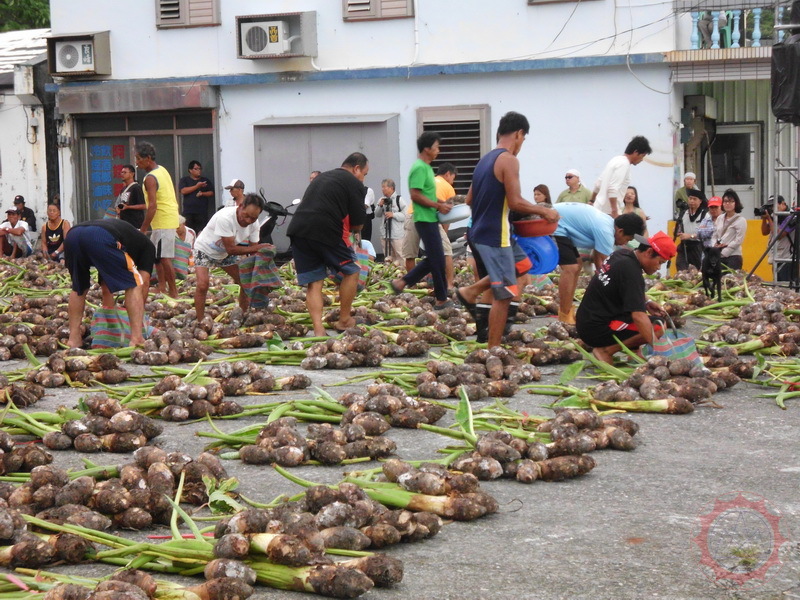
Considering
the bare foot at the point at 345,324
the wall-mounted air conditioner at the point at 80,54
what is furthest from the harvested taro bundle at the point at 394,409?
the wall-mounted air conditioner at the point at 80,54

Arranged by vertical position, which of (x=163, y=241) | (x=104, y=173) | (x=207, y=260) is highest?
(x=104, y=173)

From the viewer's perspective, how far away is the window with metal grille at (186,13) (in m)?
21.5

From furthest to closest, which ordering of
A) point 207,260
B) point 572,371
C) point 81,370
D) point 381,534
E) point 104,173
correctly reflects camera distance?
point 104,173, point 207,260, point 81,370, point 572,371, point 381,534

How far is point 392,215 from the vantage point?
17922mm

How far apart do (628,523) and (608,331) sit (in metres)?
3.57

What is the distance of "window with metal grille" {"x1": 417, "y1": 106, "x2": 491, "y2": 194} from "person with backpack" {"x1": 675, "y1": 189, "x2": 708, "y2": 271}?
178 inches

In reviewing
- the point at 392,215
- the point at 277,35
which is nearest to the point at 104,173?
the point at 277,35

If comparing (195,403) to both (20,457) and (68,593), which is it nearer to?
(20,457)

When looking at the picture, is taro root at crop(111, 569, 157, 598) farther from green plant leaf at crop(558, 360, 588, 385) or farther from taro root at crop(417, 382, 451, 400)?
green plant leaf at crop(558, 360, 588, 385)

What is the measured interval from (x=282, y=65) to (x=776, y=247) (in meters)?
10.2

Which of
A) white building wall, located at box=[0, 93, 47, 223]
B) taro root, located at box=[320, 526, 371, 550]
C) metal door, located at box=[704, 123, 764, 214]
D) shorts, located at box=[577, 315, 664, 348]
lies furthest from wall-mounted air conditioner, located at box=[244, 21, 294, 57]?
taro root, located at box=[320, 526, 371, 550]

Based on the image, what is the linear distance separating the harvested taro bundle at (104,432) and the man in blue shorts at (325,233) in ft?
11.8

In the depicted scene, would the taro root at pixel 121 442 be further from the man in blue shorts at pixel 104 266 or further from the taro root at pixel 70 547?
the man in blue shorts at pixel 104 266

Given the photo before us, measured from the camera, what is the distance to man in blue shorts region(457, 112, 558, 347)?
328 inches
